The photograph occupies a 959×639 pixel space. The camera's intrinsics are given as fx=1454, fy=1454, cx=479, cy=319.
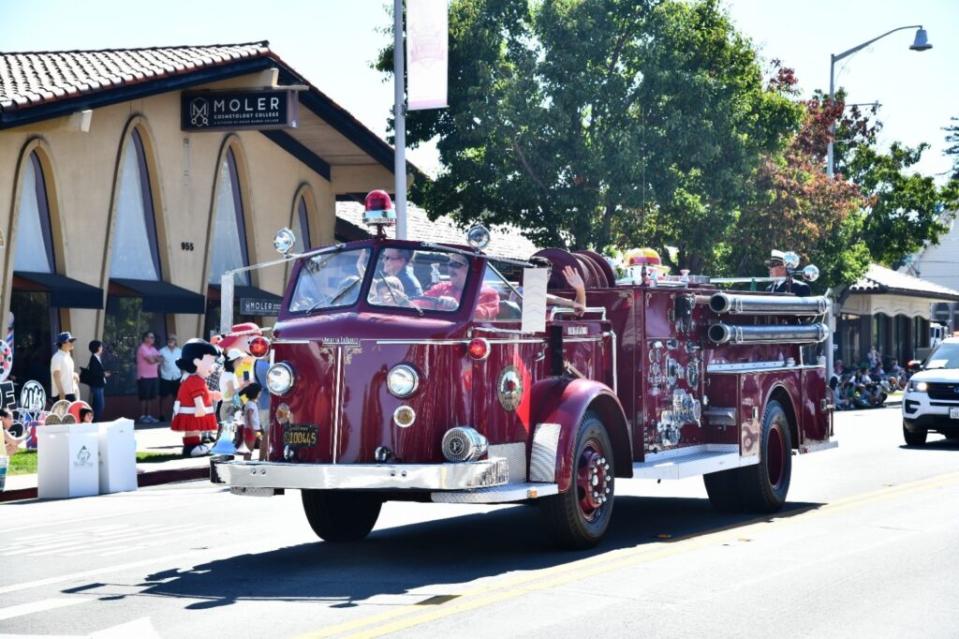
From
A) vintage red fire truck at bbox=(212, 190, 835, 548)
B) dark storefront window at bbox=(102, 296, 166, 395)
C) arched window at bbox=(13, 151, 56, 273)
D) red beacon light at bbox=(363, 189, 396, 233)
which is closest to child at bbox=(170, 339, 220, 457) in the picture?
arched window at bbox=(13, 151, 56, 273)

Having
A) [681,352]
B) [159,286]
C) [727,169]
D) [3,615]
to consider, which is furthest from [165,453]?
[727,169]

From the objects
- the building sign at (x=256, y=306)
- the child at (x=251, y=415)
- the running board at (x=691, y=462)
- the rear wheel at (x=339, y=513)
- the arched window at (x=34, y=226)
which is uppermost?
the arched window at (x=34, y=226)

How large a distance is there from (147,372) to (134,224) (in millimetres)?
3370

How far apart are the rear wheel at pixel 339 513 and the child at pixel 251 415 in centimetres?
120

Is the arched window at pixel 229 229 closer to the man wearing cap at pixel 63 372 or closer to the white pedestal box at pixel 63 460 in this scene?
the man wearing cap at pixel 63 372

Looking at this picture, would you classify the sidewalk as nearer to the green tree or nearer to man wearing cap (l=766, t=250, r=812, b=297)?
man wearing cap (l=766, t=250, r=812, b=297)

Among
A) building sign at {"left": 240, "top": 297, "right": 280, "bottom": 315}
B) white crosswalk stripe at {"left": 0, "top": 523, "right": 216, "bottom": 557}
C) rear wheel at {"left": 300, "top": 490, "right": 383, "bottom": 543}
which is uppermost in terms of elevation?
building sign at {"left": 240, "top": 297, "right": 280, "bottom": 315}

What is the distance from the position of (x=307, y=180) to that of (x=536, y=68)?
702cm

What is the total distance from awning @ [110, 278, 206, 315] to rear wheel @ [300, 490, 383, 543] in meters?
17.3

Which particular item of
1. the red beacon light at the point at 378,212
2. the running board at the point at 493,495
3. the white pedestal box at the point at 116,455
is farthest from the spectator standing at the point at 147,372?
the running board at the point at 493,495

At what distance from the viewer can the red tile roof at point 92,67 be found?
2438 cm

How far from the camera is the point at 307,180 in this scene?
3500 centimetres

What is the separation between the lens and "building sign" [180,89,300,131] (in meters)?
28.9

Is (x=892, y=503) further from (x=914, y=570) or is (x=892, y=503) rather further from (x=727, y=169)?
(x=727, y=169)
